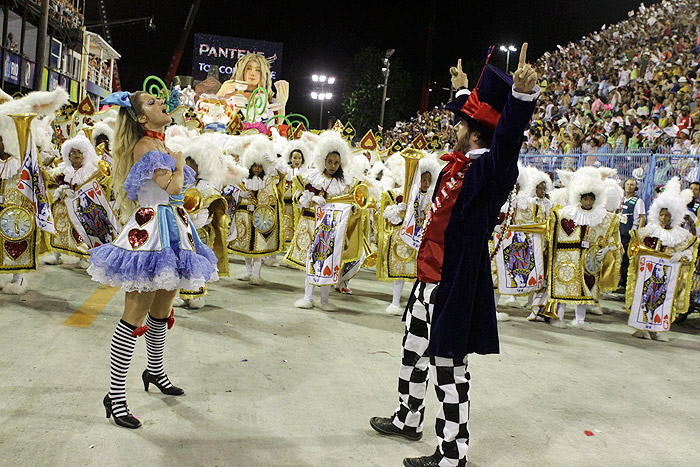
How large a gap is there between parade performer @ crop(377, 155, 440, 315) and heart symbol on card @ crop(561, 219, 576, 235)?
166 centimetres

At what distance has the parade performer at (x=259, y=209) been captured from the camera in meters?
8.62

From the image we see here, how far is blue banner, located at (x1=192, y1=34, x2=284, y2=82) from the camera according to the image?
41781 millimetres

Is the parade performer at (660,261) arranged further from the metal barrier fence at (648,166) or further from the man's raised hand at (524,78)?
the man's raised hand at (524,78)

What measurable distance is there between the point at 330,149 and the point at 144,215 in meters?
3.84

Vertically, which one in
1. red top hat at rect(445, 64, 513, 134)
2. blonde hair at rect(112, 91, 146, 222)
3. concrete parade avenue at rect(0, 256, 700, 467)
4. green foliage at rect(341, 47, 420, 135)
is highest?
green foliage at rect(341, 47, 420, 135)

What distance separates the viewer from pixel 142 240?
3.72 meters

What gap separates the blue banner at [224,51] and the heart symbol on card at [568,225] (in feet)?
118

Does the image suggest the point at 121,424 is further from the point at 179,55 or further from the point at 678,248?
the point at 179,55

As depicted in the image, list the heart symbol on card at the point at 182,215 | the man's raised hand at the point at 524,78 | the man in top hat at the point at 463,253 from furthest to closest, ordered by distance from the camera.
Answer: the heart symbol on card at the point at 182,215, the man in top hat at the point at 463,253, the man's raised hand at the point at 524,78

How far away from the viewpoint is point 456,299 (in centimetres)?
314

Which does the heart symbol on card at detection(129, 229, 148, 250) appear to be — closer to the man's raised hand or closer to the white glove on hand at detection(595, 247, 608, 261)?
the man's raised hand

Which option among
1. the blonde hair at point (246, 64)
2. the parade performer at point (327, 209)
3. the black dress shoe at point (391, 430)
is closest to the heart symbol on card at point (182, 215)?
the black dress shoe at point (391, 430)

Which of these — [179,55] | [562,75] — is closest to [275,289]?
[562,75]

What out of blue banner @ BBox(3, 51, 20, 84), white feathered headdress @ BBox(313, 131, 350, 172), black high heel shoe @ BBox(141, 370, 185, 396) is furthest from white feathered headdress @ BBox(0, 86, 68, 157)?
blue banner @ BBox(3, 51, 20, 84)
